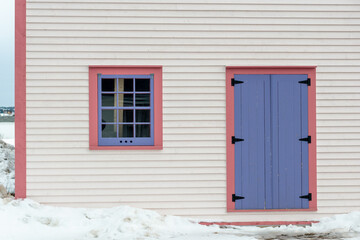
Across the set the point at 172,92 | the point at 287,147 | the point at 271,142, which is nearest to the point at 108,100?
the point at 172,92

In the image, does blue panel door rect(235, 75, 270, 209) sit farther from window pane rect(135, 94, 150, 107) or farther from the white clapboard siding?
window pane rect(135, 94, 150, 107)

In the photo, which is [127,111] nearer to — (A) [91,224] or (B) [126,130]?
(B) [126,130]

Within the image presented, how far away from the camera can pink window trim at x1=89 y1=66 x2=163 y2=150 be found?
7.63 metres

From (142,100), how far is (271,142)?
7.81ft

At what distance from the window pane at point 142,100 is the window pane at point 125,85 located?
0.19 metres

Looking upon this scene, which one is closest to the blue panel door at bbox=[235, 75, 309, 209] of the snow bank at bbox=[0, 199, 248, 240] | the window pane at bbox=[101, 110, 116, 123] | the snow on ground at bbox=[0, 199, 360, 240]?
the snow on ground at bbox=[0, 199, 360, 240]

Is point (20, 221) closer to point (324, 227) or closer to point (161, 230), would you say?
point (161, 230)

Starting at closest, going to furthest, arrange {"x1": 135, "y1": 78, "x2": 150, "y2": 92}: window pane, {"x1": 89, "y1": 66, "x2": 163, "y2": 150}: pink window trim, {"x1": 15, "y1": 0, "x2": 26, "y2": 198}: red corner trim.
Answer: {"x1": 15, "y1": 0, "x2": 26, "y2": 198}: red corner trim, {"x1": 89, "y1": 66, "x2": 163, "y2": 150}: pink window trim, {"x1": 135, "y1": 78, "x2": 150, "y2": 92}: window pane

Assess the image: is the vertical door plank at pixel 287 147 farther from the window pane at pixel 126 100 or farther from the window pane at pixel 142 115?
the window pane at pixel 126 100

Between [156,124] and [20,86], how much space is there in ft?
7.90

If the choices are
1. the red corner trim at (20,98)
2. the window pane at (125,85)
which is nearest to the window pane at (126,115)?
the window pane at (125,85)
